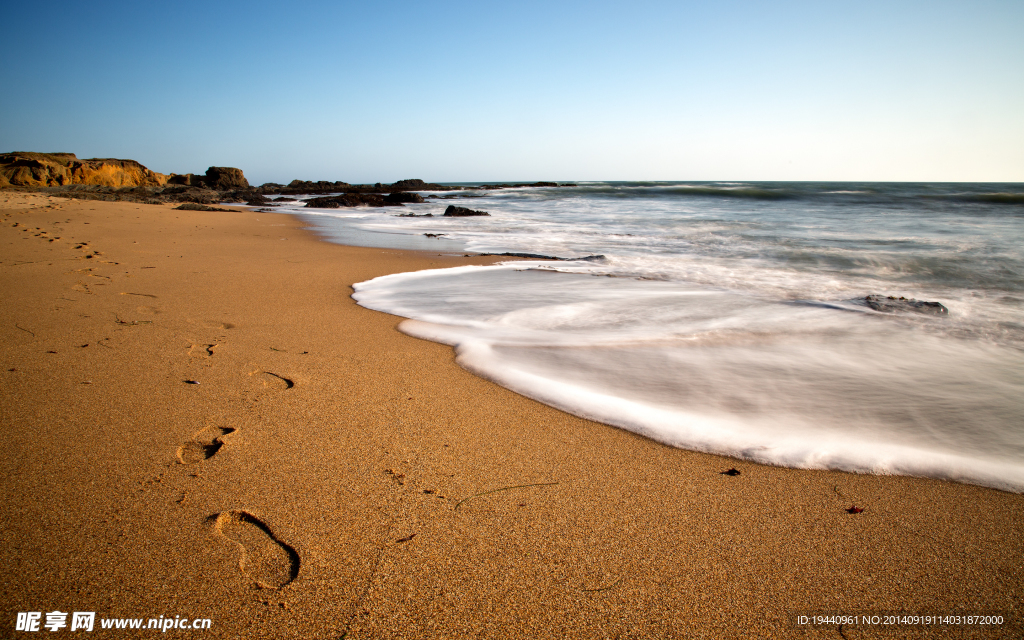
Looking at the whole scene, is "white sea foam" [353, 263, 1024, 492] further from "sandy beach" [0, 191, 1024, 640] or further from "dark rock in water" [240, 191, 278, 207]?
"dark rock in water" [240, 191, 278, 207]

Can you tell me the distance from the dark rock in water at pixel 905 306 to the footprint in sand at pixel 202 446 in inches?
176

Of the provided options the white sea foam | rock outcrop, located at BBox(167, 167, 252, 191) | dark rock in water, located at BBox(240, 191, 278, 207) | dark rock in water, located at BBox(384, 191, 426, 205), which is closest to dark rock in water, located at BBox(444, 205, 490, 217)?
dark rock in water, located at BBox(384, 191, 426, 205)

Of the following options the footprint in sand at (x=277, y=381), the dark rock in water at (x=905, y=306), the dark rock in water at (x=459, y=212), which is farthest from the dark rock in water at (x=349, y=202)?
the dark rock in water at (x=905, y=306)

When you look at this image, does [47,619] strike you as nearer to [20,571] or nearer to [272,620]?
[20,571]

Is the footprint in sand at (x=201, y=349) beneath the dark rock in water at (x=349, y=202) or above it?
beneath

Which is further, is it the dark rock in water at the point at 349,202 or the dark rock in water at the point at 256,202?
the dark rock in water at the point at 256,202

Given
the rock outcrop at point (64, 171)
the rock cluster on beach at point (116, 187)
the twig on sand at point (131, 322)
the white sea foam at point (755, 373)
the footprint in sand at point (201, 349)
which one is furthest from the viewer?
the rock outcrop at point (64, 171)

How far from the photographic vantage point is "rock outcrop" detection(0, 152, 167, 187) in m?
18.9

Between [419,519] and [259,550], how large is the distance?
0.38 metres

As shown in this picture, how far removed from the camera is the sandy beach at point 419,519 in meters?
1.04

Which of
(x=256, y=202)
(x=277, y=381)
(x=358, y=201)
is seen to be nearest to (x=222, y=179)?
(x=256, y=202)

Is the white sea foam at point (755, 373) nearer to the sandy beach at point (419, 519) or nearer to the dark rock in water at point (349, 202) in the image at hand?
the sandy beach at point (419, 519)

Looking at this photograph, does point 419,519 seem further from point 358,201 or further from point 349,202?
point 358,201

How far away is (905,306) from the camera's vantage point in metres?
3.84
